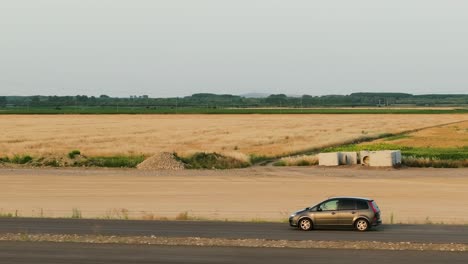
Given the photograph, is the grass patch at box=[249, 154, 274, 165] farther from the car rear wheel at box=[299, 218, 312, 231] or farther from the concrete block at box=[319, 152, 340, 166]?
the car rear wheel at box=[299, 218, 312, 231]

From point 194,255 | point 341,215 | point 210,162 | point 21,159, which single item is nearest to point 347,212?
point 341,215

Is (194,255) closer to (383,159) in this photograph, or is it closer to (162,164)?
(162,164)

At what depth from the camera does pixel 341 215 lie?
37000 mm

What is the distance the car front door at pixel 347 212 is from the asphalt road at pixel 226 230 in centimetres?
50

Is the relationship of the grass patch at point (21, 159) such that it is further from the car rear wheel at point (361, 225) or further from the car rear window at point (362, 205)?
the car rear window at point (362, 205)

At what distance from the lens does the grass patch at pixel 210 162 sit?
7856 centimetres

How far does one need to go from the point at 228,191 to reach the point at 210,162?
21.0m

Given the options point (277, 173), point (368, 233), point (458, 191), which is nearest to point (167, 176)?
point (277, 173)

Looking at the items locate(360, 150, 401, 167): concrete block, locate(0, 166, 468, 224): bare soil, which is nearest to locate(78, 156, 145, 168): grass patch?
locate(0, 166, 468, 224): bare soil

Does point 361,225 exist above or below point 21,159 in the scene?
above

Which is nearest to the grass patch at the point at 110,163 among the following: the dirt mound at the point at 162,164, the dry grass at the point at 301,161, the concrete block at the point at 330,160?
the dirt mound at the point at 162,164

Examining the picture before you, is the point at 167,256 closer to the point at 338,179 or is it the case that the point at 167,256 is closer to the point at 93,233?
the point at 93,233

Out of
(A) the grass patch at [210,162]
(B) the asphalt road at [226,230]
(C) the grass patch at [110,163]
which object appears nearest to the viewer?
(B) the asphalt road at [226,230]

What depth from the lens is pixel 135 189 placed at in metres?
60.2
